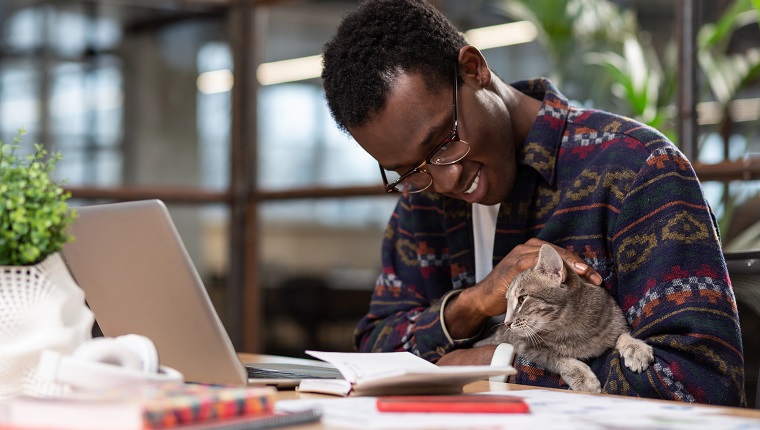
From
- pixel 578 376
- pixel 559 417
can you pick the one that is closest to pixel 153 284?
pixel 559 417

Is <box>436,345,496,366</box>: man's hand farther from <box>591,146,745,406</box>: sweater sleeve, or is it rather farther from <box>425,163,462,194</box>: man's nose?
<box>425,163,462,194</box>: man's nose

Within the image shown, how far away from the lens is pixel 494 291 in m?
1.66

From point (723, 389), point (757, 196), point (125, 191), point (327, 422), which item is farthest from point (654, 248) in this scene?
point (125, 191)

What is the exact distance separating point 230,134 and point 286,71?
388mm

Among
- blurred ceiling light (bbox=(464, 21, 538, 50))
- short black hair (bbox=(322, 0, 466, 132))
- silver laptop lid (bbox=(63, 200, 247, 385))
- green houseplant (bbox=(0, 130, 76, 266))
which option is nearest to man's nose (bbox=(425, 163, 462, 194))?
short black hair (bbox=(322, 0, 466, 132))

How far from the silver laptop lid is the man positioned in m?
0.53

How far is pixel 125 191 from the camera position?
3.85 meters

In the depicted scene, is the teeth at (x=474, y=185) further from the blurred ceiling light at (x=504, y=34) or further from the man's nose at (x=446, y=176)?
the blurred ceiling light at (x=504, y=34)

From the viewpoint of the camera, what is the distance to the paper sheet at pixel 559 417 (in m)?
0.93

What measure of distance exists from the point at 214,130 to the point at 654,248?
2883mm

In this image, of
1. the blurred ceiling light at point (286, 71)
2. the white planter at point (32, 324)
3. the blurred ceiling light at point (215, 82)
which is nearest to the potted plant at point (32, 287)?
the white planter at point (32, 324)

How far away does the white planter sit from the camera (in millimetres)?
1125

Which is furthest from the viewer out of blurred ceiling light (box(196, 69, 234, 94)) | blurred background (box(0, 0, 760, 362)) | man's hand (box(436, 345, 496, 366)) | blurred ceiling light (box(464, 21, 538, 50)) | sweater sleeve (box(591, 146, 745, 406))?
blurred ceiling light (box(196, 69, 234, 94))

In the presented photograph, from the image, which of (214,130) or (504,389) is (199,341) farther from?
(214,130)
